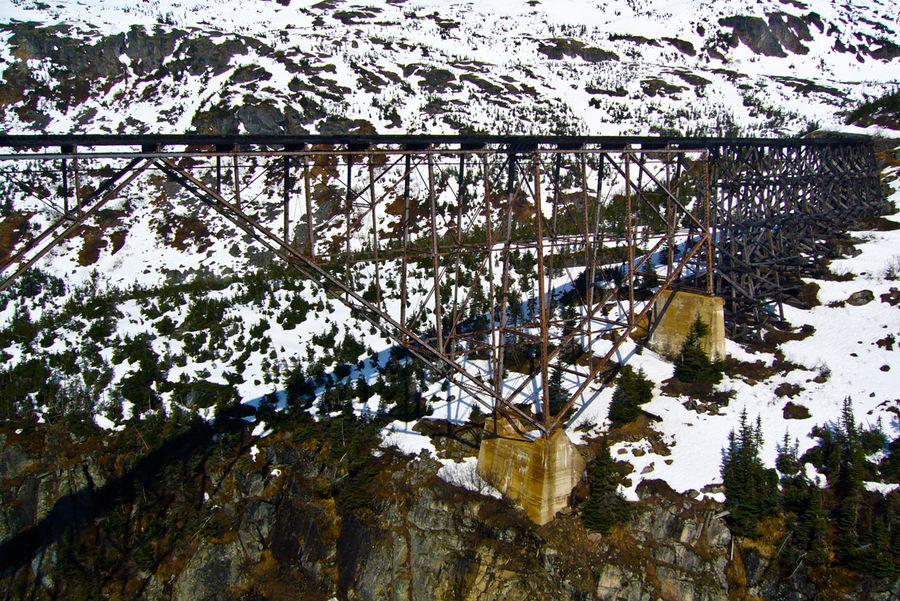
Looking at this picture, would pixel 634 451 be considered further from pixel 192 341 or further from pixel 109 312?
pixel 109 312

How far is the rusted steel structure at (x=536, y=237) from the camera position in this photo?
1252cm

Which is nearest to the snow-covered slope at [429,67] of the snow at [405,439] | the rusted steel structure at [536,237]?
the rusted steel structure at [536,237]

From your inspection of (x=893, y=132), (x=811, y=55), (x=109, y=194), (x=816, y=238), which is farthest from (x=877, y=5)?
(x=109, y=194)

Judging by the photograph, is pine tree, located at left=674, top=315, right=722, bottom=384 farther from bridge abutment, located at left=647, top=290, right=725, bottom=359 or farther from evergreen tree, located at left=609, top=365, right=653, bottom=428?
evergreen tree, located at left=609, top=365, right=653, bottom=428

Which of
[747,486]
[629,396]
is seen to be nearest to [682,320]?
[629,396]

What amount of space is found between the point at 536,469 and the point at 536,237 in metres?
11.5

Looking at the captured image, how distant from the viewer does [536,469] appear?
49.9 ft

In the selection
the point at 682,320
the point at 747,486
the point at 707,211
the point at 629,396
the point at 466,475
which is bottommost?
the point at 466,475

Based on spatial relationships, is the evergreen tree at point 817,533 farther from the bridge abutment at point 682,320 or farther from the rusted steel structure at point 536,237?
the bridge abutment at point 682,320

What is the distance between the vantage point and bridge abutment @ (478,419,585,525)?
593 inches

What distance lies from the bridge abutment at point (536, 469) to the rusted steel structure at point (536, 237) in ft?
2.09

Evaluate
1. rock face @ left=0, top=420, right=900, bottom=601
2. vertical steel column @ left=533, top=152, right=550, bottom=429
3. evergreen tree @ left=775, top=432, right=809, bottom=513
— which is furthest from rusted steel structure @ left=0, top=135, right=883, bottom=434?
evergreen tree @ left=775, top=432, right=809, bottom=513

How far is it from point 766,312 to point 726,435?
703cm

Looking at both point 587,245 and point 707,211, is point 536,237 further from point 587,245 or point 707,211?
point 587,245
